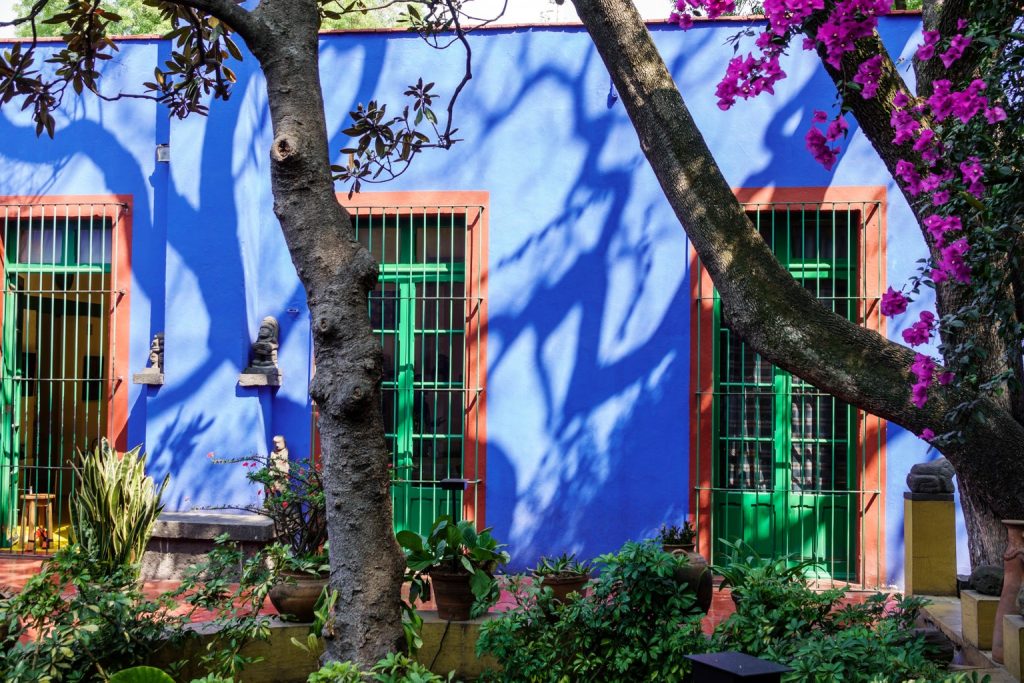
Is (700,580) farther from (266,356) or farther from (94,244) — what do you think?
(94,244)

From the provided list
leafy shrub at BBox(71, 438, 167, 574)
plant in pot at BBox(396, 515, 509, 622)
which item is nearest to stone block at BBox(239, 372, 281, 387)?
leafy shrub at BBox(71, 438, 167, 574)

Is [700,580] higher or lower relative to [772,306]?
lower

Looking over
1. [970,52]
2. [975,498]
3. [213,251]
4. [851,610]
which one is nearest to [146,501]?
[213,251]

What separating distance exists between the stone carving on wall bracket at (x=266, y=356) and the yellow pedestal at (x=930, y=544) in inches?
178

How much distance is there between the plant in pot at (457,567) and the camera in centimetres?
489

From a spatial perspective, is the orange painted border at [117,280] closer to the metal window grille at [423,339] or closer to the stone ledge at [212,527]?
the stone ledge at [212,527]

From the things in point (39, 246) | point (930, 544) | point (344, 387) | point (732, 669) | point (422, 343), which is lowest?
point (930, 544)

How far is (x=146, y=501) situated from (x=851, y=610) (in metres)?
4.17

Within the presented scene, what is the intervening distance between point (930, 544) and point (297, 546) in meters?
3.28

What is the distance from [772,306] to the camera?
3.85 metres

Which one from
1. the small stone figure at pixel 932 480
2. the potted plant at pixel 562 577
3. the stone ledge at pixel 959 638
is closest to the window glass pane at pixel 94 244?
the potted plant at pixel 562 577

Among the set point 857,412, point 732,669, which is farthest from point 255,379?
point 732,669

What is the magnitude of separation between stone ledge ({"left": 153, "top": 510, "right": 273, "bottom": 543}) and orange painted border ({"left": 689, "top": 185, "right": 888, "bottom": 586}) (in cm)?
306

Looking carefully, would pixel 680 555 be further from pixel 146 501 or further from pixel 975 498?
pixel 146 501
